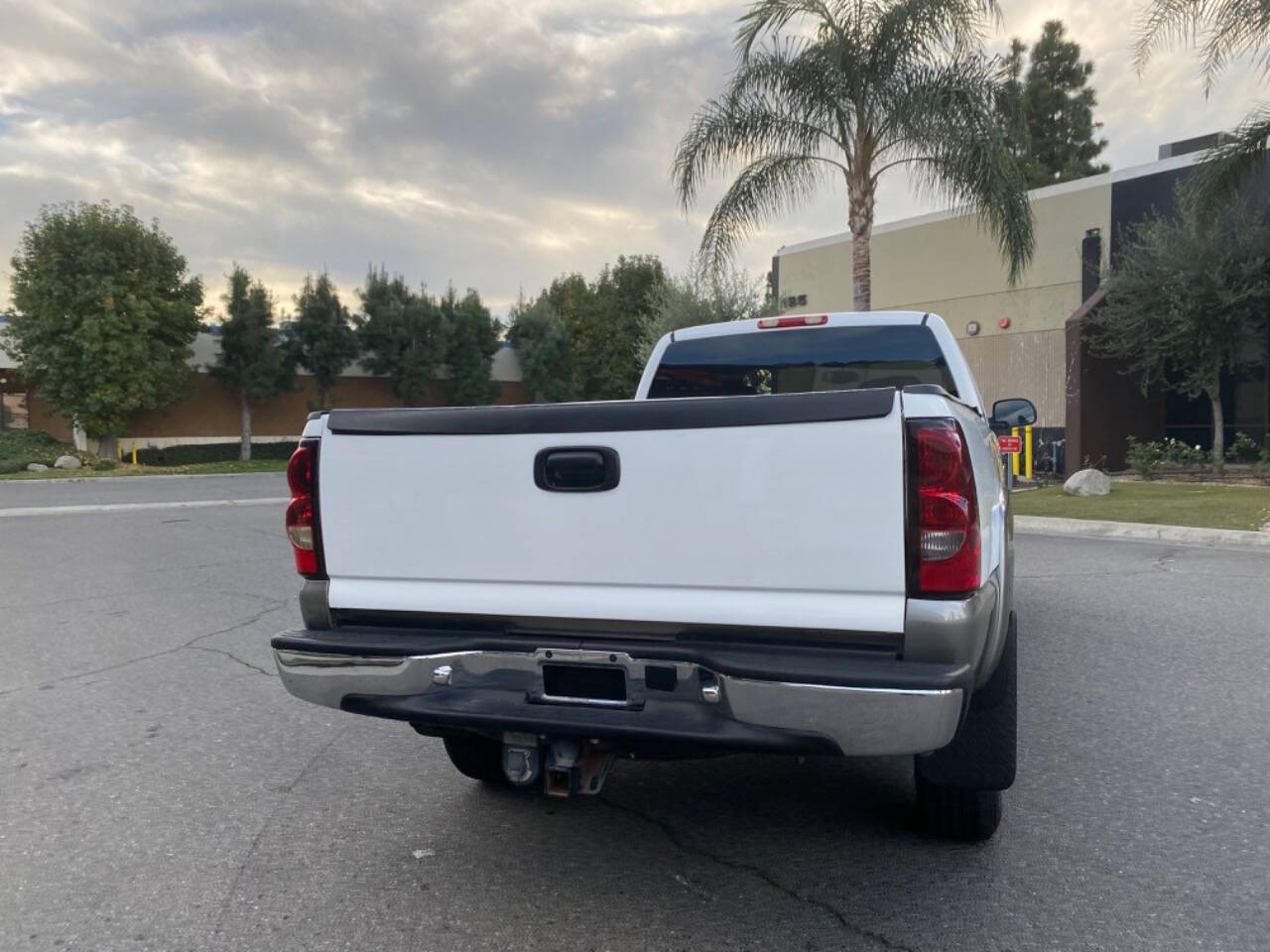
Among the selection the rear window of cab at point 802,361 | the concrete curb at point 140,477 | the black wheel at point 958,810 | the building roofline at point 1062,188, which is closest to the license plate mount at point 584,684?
the black wheel at point 958,810

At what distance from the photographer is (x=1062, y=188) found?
23.2 m

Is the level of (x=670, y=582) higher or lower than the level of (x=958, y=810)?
higher

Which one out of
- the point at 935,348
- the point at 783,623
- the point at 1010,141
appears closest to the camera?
the point at 783,623

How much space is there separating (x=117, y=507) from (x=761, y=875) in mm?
16452

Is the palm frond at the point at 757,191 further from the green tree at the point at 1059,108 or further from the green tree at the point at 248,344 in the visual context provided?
the green tree at the point at 1059,108

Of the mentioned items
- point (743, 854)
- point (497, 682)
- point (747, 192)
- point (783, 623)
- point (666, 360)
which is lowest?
point (743, 854)

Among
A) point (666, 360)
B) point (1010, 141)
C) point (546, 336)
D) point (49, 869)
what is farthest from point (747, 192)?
point (546, 336)

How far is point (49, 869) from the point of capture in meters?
3.29

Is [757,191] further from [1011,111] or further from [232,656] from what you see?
[232,656]

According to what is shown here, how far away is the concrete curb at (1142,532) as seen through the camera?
11414 mm

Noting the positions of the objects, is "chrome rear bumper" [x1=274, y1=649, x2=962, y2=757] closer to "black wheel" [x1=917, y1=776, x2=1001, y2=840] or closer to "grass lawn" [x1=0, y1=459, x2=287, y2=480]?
"black wheel" [x1=917, y1=776, x2=1001, y2=840]

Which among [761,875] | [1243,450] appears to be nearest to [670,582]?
[761,875]

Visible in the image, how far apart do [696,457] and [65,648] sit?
5602 mm

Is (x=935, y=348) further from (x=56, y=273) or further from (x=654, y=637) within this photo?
(x=56, y=273)
